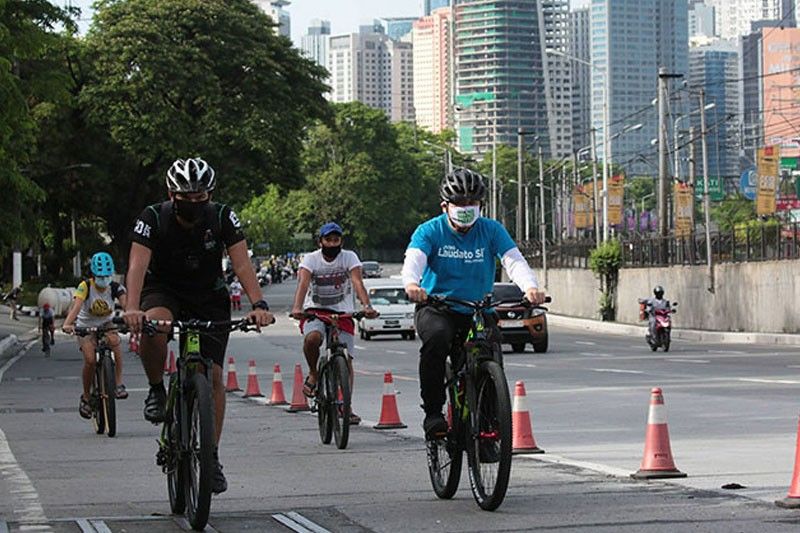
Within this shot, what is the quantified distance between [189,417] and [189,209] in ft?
3.86

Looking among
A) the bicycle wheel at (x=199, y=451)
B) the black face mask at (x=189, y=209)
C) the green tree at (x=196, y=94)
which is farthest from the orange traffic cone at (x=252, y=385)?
the green tree at (x=196, y=94)

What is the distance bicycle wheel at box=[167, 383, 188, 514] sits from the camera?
1000 cm

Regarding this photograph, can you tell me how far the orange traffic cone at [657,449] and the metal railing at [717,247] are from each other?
35.9 meters

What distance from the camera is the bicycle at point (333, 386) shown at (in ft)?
50.0

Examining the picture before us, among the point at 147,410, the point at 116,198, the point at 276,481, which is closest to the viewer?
the point at 147,410

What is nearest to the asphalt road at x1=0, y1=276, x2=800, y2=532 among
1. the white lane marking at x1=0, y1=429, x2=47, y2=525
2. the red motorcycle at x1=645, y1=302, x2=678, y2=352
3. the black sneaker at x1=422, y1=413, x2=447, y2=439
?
the white lane marking at x1=0, y1=429, x2=47, y2=525

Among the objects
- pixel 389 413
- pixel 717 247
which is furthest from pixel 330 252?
pixel 717 247

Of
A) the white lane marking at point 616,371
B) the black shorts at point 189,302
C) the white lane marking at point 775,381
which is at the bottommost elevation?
the white lane marking at point 616,371

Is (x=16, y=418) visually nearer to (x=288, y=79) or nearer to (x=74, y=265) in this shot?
(x=288, y=79)

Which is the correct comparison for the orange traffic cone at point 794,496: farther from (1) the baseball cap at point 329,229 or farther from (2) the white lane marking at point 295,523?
(1) the baseball cap at point 329,229

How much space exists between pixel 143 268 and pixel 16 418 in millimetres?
Answer: 11120

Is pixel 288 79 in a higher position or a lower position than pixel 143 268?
higher

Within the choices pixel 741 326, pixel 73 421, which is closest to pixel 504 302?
pixel 73 421

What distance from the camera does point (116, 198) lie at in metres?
76.0
